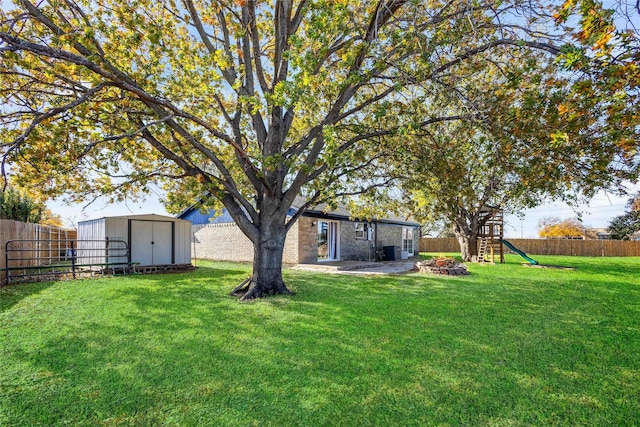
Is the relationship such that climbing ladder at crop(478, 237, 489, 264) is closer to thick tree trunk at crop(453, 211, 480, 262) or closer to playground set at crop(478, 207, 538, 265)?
playground set at crop(478, 207, 538, 265)

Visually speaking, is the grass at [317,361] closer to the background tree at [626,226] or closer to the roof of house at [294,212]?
the roof of house at [294,212]

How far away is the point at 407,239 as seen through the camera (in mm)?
23438

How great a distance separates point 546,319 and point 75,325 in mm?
7905

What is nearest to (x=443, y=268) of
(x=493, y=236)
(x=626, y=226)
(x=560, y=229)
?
(x=493, y=236)

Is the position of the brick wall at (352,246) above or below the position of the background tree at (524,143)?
below

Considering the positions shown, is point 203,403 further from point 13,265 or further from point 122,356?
point 13,265

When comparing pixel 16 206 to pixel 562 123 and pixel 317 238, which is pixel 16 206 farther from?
pixel 562 123

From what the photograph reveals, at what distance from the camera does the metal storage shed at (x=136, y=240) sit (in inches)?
488

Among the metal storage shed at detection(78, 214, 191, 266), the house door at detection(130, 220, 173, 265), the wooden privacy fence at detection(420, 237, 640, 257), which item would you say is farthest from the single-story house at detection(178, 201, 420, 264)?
the wooden privacy fence at detection(420, 237, 640, 257)

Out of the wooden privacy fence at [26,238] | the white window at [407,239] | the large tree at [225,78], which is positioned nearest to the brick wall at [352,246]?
the white window at [407,239]

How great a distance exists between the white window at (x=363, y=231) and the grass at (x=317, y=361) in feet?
35.3

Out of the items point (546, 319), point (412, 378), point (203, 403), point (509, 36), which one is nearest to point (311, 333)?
point (412, 378)

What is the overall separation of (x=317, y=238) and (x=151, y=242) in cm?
722

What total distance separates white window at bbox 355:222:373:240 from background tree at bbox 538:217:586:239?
31590mm
